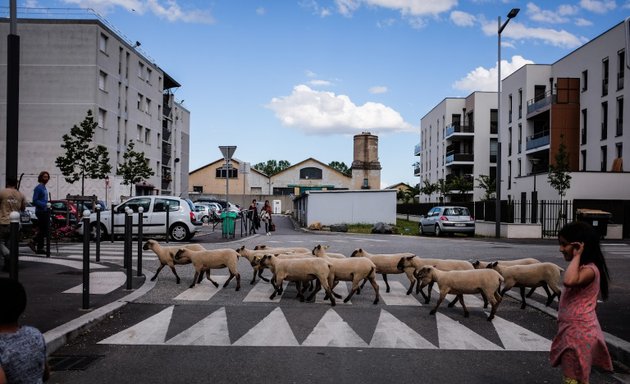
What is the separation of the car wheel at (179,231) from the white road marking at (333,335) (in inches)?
589

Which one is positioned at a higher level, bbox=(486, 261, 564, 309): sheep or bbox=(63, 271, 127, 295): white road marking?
bbox=(486, 261, 564, 309): sheep

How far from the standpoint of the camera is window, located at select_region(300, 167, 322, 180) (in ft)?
305

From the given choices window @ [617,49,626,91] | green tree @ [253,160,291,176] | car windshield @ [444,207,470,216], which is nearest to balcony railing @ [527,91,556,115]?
window @ [617,49,626,91]

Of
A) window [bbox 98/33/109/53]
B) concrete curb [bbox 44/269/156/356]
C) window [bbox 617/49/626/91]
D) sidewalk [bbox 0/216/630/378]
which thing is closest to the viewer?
concrete curb [bbox 44/269/156/356]

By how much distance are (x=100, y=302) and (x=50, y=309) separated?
84 centimetres

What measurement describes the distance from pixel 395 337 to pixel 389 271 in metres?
3.08

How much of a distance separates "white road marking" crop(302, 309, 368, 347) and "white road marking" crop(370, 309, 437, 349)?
222 mm

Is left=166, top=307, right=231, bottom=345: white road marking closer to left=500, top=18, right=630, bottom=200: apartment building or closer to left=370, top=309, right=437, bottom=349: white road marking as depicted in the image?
left=370, top=309, right=437, bottom=349: white road marking

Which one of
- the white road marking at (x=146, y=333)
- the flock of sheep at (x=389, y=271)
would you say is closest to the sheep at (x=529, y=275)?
the flock of sheep at (x=389, y=271)

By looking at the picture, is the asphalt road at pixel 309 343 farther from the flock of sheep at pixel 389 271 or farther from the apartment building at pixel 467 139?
the apartment building at pixel 467 139

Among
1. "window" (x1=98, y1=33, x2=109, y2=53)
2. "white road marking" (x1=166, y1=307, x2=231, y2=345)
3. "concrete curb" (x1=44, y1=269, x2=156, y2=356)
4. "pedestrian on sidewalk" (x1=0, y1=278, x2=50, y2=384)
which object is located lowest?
"white road marking" (x1=166, y1=307, x2=231, y2=345)

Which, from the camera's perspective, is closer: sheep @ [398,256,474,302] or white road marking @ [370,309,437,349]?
white road marking @ [370,309,437,349]

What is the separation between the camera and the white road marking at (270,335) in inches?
241

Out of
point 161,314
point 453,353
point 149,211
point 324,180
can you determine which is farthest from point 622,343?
point 324,180
